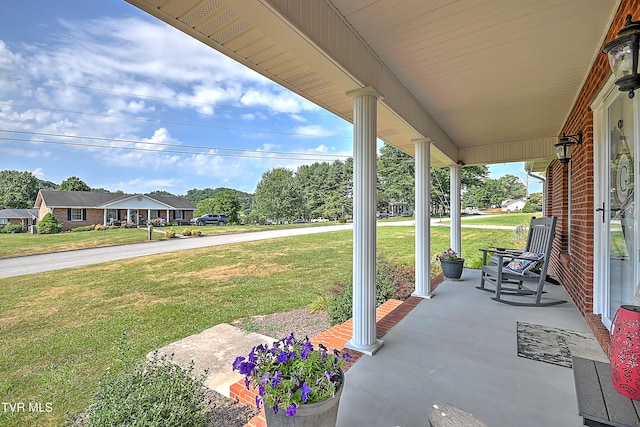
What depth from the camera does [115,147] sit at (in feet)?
24.2

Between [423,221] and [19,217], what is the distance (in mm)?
6770

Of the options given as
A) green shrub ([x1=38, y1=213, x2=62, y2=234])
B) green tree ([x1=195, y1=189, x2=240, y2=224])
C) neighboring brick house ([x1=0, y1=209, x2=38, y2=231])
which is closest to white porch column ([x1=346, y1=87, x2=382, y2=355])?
neighboring brick house ([x1=0, y1=209, x2=38, y2=231])

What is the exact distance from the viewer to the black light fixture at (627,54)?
1.42 m

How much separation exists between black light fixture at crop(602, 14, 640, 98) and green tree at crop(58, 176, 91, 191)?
8101 mm

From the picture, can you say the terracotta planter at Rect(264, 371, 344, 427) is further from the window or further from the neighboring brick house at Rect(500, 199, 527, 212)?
the neighboring brick house at Rect(500, 199, 527, 212)

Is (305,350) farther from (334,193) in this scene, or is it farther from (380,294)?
(334,193)

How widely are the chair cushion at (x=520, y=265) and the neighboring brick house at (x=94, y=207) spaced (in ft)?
27.6

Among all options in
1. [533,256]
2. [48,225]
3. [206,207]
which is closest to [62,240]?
[48,225]

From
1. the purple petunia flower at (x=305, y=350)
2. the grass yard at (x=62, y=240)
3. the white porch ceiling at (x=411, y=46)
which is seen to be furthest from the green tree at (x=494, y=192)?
the purple petunia flower at (x=305, y=350)

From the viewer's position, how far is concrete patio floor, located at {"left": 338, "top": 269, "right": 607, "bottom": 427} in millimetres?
1626

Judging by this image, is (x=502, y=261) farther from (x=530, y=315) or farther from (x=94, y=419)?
(x=94, y=419)

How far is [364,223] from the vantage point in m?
2.37

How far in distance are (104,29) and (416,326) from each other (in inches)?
294

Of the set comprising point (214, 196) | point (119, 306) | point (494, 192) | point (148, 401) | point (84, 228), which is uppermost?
point (494, 192)
